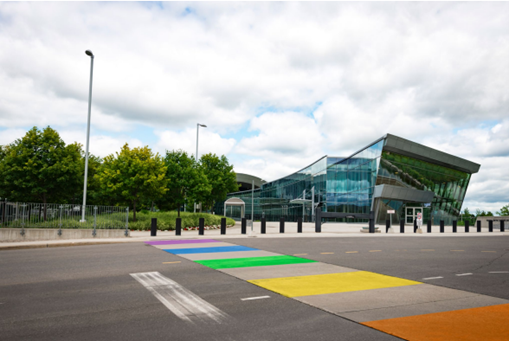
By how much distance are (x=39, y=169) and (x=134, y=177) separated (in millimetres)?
7593

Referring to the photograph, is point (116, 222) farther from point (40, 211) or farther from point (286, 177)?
point (286, 177)

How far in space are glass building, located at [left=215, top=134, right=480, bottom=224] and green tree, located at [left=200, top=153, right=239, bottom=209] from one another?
785 centimetres

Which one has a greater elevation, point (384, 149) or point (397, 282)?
point (384, 149)

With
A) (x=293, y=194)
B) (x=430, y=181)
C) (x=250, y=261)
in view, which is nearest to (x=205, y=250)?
(x=250, y=261)

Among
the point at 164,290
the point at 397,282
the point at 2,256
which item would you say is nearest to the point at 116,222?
the point at 2,256

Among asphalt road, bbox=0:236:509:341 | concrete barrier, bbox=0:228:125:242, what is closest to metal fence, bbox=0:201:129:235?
concrete barrier, bbox=0:228:125:242

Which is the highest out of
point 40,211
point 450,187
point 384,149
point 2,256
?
point 384,149

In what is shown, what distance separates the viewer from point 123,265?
10.4m

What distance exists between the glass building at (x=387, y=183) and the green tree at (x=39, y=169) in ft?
61.5

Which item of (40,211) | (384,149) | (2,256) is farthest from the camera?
(384,149)

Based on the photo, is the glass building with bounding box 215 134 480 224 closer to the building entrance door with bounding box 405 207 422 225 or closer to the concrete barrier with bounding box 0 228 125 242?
the building entrance door with bounding box 405 207 422 225

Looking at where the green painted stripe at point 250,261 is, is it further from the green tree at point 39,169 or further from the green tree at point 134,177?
the green tree at point 39,169

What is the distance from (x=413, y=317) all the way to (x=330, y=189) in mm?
43942

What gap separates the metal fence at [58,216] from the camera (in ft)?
61.6
